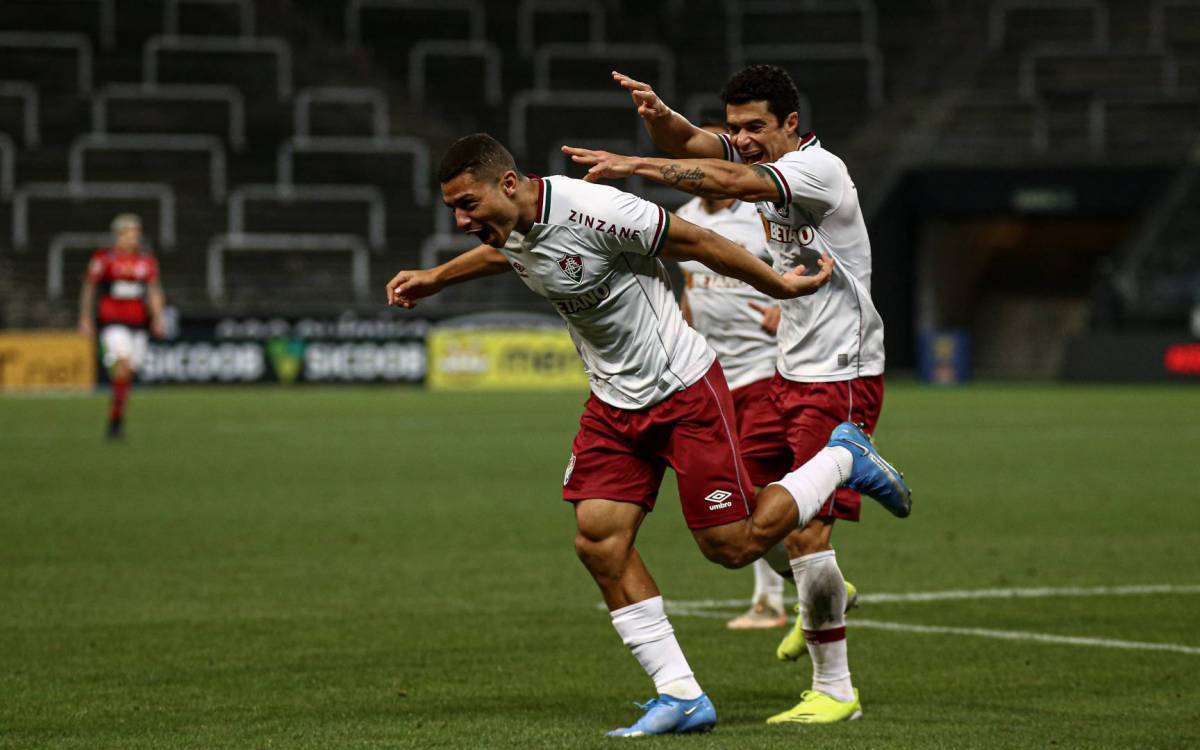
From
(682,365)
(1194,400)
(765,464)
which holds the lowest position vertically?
(1194,400)

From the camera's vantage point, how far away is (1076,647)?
7273 mm

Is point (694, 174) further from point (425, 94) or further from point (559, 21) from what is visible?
point (559, 21)

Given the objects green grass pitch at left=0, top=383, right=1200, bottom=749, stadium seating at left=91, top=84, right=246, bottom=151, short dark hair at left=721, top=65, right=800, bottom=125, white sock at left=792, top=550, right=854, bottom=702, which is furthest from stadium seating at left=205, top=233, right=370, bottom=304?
white sock at left=792, top=550, right=854, bottom=702

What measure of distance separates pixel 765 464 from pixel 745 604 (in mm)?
2060

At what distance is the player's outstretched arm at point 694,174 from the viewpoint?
18.2 feet

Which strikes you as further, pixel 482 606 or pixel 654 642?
pixel 482 606

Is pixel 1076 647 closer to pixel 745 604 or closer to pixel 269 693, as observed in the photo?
pixel 745 604

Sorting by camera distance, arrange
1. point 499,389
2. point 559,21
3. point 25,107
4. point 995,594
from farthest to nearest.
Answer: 1. point 559,21
2. point 25,107
3. point 499,389
4. point 995,594

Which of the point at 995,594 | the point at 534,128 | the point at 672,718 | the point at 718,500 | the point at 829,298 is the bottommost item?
the point at 995,594

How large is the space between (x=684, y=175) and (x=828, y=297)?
0.93 m

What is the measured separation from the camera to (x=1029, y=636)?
7555 millimetres

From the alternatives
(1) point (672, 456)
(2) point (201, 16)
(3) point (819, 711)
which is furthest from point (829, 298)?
(2) point (201, 16)

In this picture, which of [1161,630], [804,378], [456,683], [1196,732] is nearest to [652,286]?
[804,378]

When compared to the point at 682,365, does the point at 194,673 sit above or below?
below
